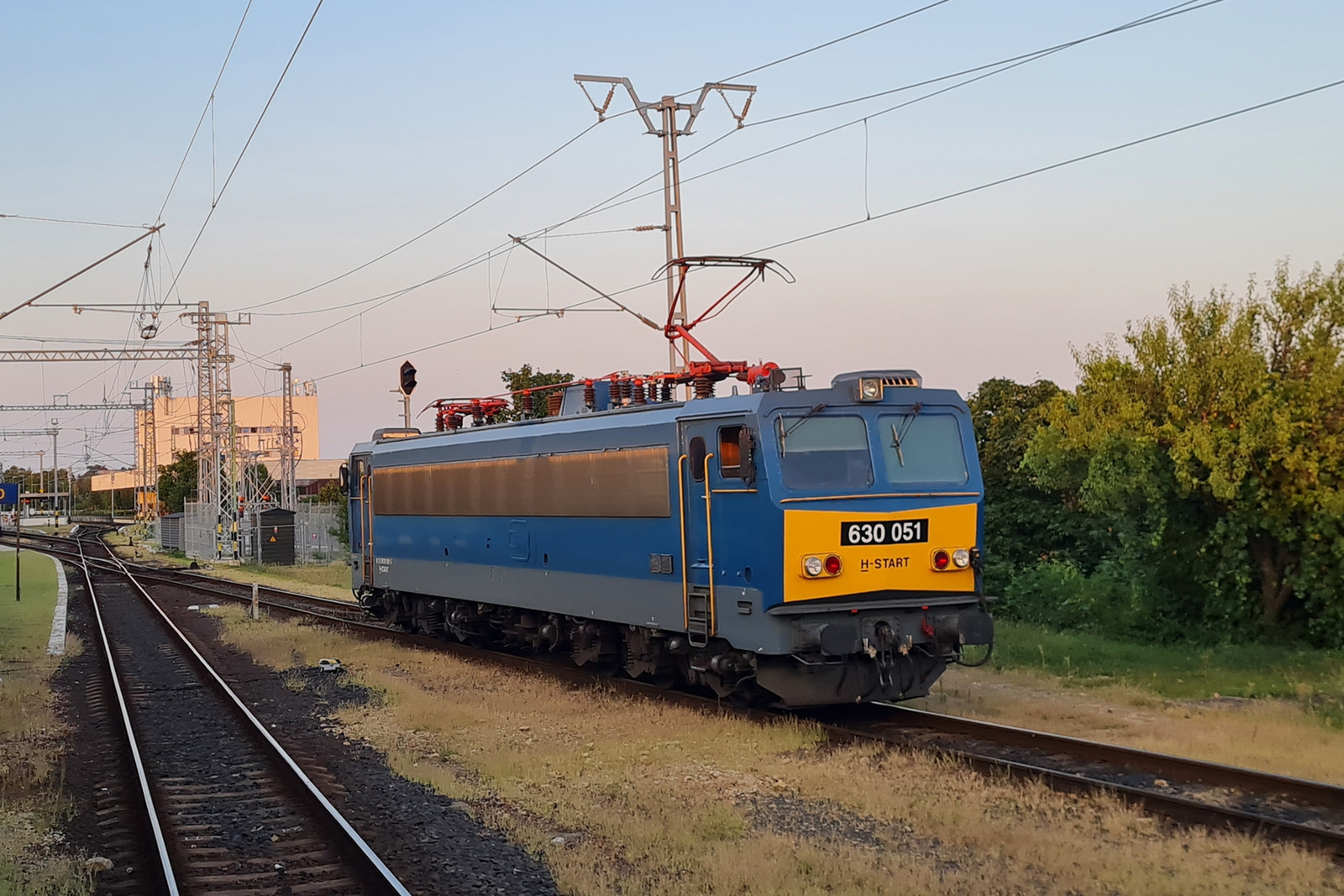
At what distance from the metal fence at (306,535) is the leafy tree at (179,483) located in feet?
112

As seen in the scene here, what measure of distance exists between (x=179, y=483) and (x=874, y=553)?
92550mm

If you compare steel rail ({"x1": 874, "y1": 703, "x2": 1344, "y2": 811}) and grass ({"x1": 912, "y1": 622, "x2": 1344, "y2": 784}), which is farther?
grass ({"x1": 912, "y1": 622, "x2": 1344, "y2": 784})

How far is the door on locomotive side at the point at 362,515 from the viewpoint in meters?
24.3

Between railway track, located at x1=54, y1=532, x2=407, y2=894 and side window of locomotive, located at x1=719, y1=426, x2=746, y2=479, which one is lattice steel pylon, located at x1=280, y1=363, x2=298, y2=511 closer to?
railway track, located at x1=54, y1=532, x2=407, y2=894

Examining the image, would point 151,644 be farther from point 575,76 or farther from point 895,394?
point 895,394

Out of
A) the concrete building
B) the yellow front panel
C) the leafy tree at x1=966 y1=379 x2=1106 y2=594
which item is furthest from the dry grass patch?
the concrete building

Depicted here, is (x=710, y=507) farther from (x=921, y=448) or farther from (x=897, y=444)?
(x=921, y=448)

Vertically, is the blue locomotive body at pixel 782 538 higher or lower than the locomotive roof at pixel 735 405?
lower

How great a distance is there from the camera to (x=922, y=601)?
13.2 m

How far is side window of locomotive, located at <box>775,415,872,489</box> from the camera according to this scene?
12.9 meters

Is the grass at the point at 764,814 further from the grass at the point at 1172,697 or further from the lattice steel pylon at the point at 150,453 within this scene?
the lattice steel pylon at the point at 150,453

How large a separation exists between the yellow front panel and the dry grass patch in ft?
5.54

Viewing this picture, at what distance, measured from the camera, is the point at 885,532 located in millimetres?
13055

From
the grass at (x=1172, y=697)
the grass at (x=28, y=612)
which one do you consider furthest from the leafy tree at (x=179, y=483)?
the grass at (x=1172, y=697)
